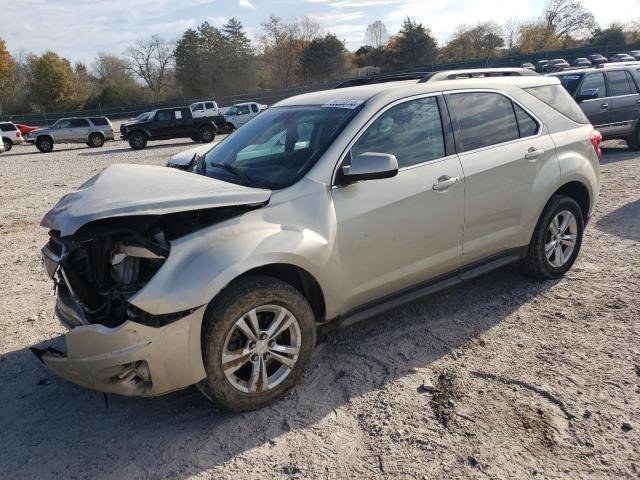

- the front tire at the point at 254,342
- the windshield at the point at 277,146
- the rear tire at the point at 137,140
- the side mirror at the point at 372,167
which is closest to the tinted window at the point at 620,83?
the windshield at the point at 277,146

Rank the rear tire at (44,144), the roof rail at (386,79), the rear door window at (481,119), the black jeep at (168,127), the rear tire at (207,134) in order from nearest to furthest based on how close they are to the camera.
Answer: the rear door window at (481,119) → the roof rail at (386,79) → the black jeep at (168,127) → the rear tire at (207,134) → the rear tire at (44,144)

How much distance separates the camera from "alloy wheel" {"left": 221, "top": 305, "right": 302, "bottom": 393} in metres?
2.97

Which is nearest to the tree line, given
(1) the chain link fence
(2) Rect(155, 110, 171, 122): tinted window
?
(1) the chain link fence

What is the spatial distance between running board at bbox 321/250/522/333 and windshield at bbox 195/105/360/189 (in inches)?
39.3

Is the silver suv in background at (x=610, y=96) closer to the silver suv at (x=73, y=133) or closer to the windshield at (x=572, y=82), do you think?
the windshield at (x=572, y=82)

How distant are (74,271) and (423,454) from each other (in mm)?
2204

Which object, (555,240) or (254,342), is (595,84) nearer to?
(555,240)

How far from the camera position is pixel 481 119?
162 inches

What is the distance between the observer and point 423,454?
8.87 ft

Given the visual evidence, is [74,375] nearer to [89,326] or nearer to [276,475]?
[89,326]

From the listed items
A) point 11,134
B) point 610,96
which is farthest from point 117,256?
point 11,134

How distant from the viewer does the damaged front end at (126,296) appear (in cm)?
270

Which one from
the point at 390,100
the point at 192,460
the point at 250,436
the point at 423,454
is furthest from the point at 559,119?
the point at 192,460

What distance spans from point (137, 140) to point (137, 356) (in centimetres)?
2283
